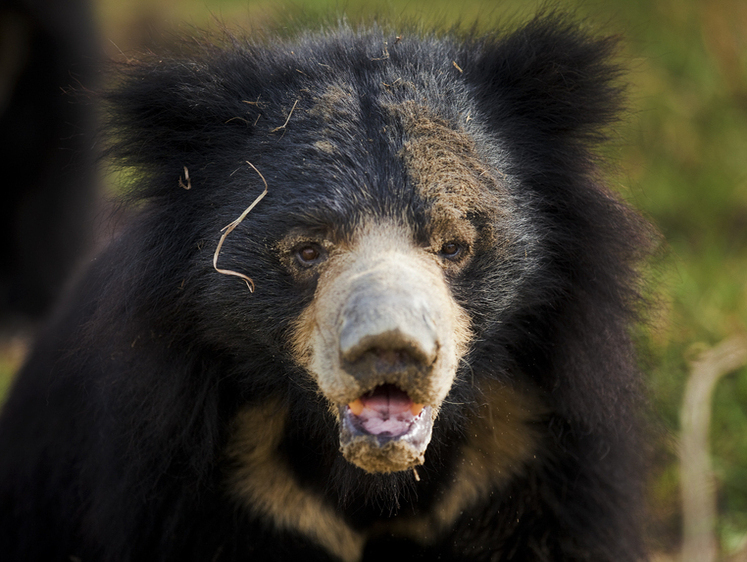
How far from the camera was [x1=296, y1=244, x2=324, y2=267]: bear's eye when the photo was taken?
2.48m

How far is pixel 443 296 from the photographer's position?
94.7 inches

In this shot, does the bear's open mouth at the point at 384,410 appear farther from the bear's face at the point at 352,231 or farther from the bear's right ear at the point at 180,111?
the bear's right ear at the point at 180,111

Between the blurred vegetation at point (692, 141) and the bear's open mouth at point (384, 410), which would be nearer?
the bear's open mouth at point (384, 410)

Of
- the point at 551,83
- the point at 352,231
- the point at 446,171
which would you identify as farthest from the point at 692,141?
the point at 352,231

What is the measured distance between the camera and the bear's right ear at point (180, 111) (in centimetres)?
272

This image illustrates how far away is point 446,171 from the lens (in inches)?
99.2

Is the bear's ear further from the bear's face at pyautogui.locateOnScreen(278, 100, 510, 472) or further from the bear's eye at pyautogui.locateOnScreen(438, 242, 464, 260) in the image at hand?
the bear's eye at pyautogui.locateOnScreen(438, 242, 464, 260)

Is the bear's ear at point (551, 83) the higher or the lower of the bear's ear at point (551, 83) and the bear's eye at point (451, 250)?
the higher

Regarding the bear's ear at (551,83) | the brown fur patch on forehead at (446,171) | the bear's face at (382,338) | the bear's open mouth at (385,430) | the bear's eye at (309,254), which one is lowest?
the bear's open mouth at (385,430)

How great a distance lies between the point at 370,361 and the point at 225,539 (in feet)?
3.65

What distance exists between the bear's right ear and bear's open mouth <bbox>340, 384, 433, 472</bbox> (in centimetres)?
96

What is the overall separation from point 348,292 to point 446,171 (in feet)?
1.66

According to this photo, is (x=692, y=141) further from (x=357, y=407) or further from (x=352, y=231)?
(x=357, y=407)

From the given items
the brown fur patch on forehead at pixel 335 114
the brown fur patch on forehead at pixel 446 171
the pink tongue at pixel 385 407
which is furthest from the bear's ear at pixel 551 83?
the pink tongue at pixel 385 407
